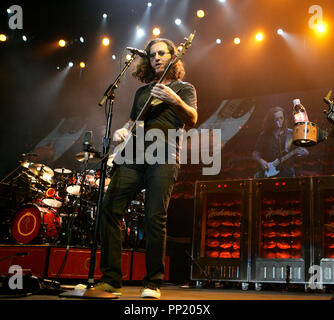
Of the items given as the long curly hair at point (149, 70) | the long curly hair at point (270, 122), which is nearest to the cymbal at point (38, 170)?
the long curly hair at point (270, 122)

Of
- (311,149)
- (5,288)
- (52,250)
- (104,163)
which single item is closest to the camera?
(5,288)

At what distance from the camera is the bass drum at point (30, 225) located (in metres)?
6.28

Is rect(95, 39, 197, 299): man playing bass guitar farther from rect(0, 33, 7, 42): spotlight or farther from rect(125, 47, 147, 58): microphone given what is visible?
rect(0, 33, 7, 42): spotlight

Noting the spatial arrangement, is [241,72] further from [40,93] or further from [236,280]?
[40,93]

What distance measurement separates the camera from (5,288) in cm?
254

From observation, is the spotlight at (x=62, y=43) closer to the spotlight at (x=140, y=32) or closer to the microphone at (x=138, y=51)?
the spotlight at (x=140, y=32)

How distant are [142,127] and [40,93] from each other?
8.66 metres

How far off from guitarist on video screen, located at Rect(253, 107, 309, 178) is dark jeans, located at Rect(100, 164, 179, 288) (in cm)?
529

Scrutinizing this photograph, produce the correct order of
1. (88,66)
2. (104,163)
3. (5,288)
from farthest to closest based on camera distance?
(88,66), (104,163), (5,288)

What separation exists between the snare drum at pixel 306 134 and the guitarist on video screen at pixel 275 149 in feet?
9.43

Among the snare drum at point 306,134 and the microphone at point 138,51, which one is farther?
the snare drum at point 306,134

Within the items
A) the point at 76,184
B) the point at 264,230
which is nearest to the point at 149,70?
the point at 264,230

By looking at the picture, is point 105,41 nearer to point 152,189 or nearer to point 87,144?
point 87,144
